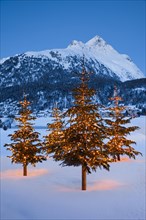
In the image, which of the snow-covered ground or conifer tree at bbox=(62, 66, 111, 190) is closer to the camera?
the snow-covered ground

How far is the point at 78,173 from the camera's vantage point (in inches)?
1203

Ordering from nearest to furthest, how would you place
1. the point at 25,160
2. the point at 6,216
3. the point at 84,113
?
the point at 6,216 < the point at 84,113 < the point at 25,160

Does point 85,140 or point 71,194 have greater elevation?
point 85,140

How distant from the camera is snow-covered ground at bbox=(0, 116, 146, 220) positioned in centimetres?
1809

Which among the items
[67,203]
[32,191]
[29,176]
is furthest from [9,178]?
[67,203]

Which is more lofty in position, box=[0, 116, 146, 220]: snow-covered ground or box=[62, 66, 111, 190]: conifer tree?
box=[62, 66, 111, 190]: conifer tree

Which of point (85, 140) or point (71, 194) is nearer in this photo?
point (71, 194)

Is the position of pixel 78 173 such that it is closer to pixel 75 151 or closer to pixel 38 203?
pixel 75 151

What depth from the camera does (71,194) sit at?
73.1 feet

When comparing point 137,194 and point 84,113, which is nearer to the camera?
point 137,194

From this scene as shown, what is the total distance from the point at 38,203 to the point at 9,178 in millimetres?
9037

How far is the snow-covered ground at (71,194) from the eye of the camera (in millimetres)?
18094

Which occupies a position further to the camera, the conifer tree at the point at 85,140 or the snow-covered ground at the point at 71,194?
the conifer tree at the point at 85,140

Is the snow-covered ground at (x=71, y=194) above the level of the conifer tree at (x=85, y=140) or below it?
below
